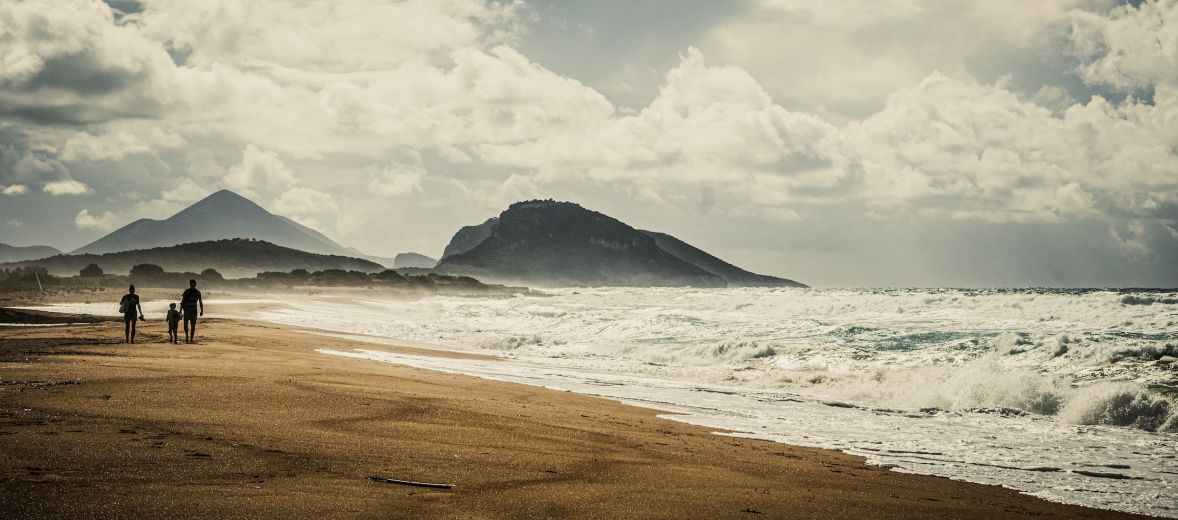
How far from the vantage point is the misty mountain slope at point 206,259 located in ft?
508

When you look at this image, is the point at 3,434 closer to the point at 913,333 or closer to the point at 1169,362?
the point at 1169,362

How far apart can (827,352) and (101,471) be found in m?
20.6

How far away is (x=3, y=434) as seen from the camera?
239 inches

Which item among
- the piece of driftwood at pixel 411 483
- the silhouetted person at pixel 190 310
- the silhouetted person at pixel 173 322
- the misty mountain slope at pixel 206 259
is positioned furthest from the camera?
the misty mountain slope at pixel 206 259

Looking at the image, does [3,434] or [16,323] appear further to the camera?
[16,323]

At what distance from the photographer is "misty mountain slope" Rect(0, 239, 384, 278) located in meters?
155

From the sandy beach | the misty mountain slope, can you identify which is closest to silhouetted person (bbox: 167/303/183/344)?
the sandy beach

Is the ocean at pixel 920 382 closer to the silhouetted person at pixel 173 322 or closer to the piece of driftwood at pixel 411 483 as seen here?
the silhouetted person at pixel 173 322

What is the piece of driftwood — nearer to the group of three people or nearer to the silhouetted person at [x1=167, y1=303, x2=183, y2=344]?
the group of three people

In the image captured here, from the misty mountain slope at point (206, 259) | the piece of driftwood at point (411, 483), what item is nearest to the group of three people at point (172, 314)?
the piece of driftwood at point (411, 483)

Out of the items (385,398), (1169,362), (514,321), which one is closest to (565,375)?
(385,398)

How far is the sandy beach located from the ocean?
54.4 inches

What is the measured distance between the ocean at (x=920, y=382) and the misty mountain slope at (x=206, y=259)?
480ft

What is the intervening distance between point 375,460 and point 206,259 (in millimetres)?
191339
